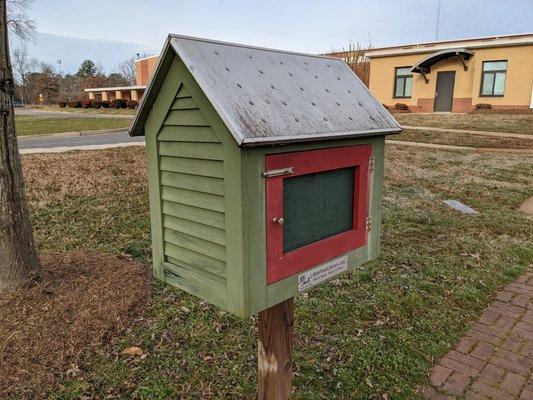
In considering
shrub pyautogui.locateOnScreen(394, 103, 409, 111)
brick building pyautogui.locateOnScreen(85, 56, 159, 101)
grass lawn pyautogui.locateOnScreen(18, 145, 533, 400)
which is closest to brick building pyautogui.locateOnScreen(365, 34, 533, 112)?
shrub pyautogui.locateOnScreen(394, 103, 409, 111)

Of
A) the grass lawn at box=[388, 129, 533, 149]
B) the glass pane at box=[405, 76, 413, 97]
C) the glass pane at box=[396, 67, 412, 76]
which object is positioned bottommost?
the grass lawn at box=[388, 129, 533, 149]

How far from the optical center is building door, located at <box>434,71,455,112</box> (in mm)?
25359

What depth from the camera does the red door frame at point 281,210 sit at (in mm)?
1488

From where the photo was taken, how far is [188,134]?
1.57m

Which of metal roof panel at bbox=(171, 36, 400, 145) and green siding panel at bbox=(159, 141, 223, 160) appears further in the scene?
green siding panel at bbox=(159, 141, 223, 160)

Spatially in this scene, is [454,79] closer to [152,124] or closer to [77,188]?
[77,188]

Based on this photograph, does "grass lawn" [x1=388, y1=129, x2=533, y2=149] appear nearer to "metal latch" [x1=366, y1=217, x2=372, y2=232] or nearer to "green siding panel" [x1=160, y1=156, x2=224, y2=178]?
"metal latch" [x1=366, y1=217, x2=372, y2=232]

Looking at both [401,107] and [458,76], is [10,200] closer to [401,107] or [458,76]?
[401,107]

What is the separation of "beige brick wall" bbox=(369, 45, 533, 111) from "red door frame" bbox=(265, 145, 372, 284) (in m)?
24.9

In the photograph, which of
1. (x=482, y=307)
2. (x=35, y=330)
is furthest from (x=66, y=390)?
(x=482, y=307)

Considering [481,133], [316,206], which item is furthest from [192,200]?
[481,133]

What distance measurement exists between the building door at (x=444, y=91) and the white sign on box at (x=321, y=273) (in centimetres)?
2641

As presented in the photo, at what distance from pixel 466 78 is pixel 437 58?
194 centimetres

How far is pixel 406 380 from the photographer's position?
2.96 metres
